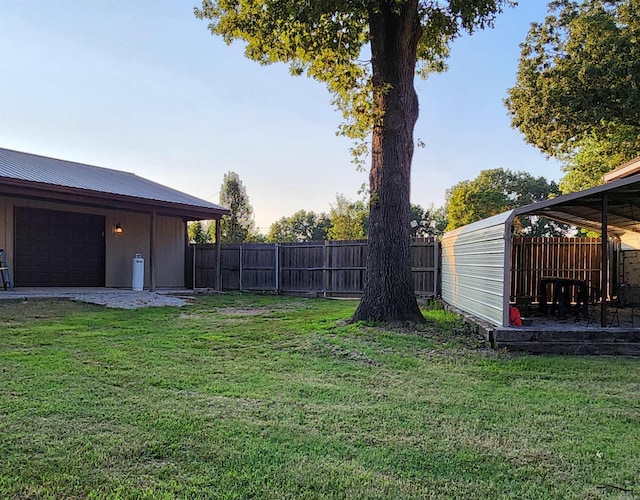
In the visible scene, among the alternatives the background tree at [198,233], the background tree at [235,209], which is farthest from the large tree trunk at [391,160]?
the background tree at [235,209]

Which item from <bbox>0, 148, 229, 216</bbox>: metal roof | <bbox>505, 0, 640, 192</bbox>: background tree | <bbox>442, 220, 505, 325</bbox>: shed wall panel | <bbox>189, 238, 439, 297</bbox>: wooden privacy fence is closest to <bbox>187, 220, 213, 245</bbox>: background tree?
<bbox>0, 148, 229, 216</bbox>: metal roof

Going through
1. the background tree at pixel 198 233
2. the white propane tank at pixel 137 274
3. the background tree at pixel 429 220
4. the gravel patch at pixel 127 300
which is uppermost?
the background tree at pixel 429 220

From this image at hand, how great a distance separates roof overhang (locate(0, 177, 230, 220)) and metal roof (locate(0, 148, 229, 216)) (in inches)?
0.8

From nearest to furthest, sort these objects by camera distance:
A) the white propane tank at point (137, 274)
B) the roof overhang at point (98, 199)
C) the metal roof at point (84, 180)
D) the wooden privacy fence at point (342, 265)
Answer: the wooden privacy fence at point (342, 265) < the roof overhang at point (98, 199) < the metal roof at point (84, 180) < the white propane tank at point (137, 274)

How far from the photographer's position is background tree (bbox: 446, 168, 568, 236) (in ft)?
119

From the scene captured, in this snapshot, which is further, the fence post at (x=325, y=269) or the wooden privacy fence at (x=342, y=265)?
the fence post at (x=325, y=269)

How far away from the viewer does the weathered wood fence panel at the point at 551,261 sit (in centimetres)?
1051

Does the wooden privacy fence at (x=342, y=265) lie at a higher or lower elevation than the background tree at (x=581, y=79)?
lower

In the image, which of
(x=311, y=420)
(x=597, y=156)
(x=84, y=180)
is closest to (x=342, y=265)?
(x=84, y=180)

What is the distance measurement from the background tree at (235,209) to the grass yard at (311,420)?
19.5 m

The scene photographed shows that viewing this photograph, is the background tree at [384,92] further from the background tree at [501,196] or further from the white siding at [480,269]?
the background tree at [501,196]

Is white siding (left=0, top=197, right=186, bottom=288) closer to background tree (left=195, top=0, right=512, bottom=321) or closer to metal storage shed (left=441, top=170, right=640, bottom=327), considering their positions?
background tree (left=195, top=0, right=512, bottom=321)

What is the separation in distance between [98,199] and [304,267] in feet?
20.1

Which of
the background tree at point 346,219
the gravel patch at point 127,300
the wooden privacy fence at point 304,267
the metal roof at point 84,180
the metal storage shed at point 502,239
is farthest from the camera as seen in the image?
the background tree at point 346,219
